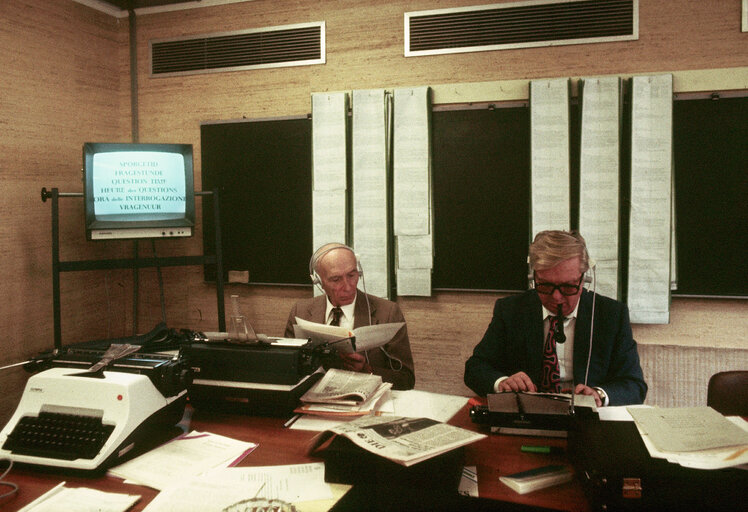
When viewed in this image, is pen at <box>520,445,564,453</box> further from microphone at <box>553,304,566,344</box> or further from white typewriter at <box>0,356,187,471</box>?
white typewriter at <box>0,356,187,471</box>

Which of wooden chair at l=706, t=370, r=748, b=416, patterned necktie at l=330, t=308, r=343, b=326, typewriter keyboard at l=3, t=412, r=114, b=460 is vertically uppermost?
patterned necktie at l=330, t=308, r=343, b=326

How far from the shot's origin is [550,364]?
2.08 m

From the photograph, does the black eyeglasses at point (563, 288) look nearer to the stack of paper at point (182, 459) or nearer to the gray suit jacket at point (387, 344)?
the gray suit jacket at point (387, 344)

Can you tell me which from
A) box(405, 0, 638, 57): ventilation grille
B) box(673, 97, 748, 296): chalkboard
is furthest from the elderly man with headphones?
box(673, 97, 748, 296): chalkboard

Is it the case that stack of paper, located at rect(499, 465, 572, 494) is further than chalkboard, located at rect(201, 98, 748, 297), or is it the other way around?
chalkboard, located at rect(201, 98, 748, 297)

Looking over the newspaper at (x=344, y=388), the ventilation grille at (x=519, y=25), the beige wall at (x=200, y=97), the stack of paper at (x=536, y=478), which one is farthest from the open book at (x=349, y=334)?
the ventilation grille at (x=519, y=25)

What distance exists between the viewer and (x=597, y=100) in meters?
2.86

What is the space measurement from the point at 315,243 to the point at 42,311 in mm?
1673

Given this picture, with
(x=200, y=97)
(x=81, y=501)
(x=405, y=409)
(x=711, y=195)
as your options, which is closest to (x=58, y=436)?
(x=81, y=501)

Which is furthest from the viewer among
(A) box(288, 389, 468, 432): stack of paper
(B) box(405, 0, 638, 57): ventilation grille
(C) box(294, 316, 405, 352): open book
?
(B) box(405, 0, 638, 57): ventilation grille

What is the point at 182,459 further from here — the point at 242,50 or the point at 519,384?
the point at 242,50

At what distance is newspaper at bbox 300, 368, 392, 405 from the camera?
171 cm

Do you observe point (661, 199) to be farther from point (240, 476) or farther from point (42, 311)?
point (42, 311)

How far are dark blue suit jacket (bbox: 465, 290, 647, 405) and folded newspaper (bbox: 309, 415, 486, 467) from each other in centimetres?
70
